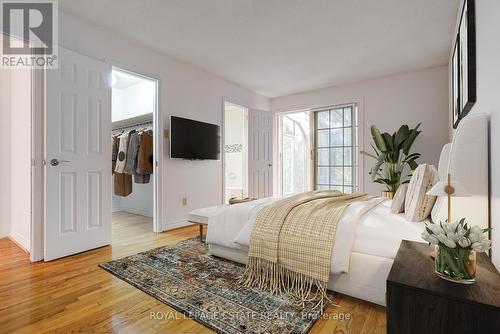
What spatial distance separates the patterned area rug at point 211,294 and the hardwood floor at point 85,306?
7 centimetres

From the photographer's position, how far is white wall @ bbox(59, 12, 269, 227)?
2715 millimetres

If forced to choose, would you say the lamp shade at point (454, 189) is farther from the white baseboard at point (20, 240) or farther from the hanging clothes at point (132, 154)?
the hanging clothes at point (132, 154)

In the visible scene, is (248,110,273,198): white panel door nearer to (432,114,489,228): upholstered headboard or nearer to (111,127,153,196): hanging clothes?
(111,127,153,196): hanging clothes

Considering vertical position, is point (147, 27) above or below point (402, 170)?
above

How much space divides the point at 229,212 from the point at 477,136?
68.7 inches

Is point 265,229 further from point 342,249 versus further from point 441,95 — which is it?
point 441,95

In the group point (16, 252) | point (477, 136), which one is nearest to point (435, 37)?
point (477, 136)

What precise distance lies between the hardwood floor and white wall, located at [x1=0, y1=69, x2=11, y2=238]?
91cm

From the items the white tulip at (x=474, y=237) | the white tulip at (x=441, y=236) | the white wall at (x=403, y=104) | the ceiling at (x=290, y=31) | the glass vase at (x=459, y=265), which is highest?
the ceiling at (x=290, y=31)

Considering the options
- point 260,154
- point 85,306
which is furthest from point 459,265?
point 260,154

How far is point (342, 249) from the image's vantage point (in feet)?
5.29

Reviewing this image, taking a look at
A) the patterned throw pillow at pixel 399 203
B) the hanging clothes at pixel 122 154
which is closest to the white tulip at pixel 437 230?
the patterned throw pillow at pixel 399 203

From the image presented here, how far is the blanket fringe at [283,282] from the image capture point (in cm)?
168

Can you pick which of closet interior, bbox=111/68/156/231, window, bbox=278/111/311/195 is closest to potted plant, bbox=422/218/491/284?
closet interior, bbox=111/68/156/231
